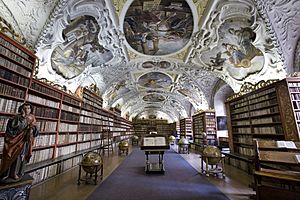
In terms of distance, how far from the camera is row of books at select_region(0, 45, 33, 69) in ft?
10.6

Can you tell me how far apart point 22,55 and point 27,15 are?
1.11m

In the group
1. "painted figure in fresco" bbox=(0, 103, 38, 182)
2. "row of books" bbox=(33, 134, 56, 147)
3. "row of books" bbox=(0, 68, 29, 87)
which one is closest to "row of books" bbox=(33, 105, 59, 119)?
"row of books" bbox=(33, 134, 56, 147)

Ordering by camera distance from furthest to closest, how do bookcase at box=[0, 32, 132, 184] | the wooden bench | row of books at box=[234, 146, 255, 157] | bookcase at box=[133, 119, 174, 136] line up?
1. bookcase at box=[133, 119, 174, 136]
2. row of books at box=[234, 146, 255, 157]
3. bookcase at box=[0, 32, 132, 184]
4. the wooden bench

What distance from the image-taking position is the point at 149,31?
Answer: 21.0 feet

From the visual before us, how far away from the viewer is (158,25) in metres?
6.07

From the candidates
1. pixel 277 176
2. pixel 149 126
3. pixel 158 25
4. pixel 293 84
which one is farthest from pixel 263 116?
pixel 149 126

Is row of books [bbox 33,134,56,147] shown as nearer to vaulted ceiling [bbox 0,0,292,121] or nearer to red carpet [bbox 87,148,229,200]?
vaulted ceiling [bbox 0,0,292,121]

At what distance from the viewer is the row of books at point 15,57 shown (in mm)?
3227

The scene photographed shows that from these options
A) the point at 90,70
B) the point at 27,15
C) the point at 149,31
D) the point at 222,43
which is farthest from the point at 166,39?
the point at 27,15

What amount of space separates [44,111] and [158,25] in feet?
16.7

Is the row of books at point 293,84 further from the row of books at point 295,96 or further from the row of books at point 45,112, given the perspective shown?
the row of books at point 45,112

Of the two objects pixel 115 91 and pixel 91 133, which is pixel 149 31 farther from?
pixel 115 91

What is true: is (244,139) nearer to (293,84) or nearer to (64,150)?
(293,84)

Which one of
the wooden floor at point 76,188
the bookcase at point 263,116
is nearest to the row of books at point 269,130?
the bookcase at point 263,116
